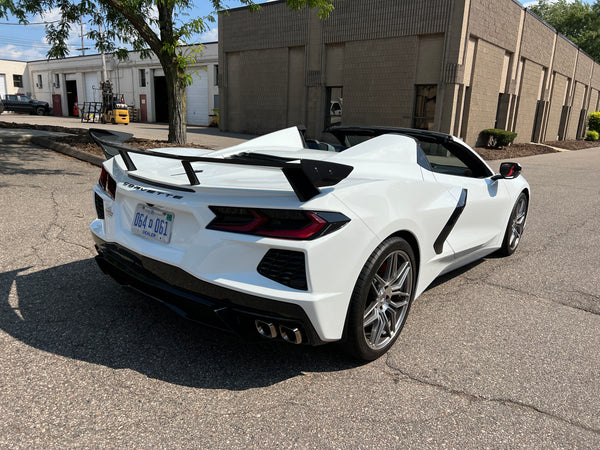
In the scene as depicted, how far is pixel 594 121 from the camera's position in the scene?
41.1 metres

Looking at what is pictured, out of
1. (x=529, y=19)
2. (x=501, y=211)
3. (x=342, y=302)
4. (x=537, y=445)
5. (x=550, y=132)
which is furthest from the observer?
(x=550, y=132)

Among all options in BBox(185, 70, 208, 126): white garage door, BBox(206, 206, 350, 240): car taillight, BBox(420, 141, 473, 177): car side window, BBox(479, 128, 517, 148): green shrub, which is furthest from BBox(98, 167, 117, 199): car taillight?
BBox(185, 70, 208, 126): white garage door

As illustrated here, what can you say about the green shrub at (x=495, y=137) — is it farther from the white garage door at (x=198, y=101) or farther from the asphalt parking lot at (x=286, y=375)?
the white garage door at (x=198, y=101)

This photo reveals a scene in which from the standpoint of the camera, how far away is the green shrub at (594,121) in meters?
41.0

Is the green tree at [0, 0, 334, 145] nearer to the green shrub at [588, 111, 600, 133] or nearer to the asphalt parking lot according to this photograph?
the asphalt parking lot

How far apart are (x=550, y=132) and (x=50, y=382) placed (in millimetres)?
37214

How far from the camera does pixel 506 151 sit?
69.9 feet

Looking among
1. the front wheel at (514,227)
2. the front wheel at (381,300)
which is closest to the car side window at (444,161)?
the front wheel at (514,227)

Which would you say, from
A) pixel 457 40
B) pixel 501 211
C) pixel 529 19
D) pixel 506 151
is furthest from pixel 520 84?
pixel 501 211

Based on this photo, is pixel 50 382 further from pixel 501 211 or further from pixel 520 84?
pixel 520 84

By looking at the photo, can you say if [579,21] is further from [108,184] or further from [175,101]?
[108,184]

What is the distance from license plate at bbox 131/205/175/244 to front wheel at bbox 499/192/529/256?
141 inches

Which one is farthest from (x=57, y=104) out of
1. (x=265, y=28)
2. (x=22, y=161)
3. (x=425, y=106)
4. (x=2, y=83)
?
(x=22, y=161)

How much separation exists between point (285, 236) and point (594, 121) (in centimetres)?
4783
